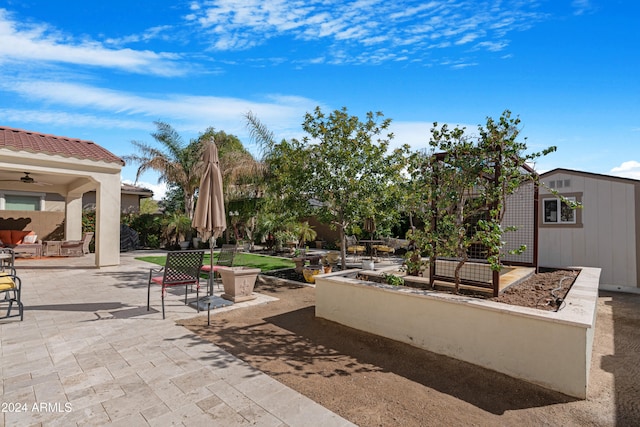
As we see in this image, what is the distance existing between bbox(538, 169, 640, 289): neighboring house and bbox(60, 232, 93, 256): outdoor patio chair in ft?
59.1

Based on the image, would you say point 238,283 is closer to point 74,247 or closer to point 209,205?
point 209,205

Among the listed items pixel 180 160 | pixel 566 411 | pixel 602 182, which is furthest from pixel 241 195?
pixel 566 411

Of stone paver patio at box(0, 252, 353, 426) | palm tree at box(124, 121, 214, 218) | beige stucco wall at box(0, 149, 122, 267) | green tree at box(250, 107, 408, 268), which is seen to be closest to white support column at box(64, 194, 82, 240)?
palm tree at box(124, 121, 214, 218)

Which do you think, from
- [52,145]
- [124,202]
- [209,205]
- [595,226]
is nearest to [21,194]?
[124,202]

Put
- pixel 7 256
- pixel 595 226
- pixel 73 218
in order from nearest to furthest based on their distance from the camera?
pixel 7 256
pixel 595 226
pixel 73 218

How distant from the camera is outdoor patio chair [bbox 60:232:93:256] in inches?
589

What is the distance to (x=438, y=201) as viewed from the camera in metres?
5.58

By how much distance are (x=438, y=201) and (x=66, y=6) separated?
9985 mm

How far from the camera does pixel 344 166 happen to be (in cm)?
977

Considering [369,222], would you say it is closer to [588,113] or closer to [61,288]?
[588,113]

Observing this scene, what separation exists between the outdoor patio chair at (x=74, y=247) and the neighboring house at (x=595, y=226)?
59.1ft

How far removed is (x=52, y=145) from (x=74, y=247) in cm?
505

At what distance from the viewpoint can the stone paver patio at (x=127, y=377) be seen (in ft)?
9.86

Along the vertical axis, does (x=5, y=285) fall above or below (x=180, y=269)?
below
